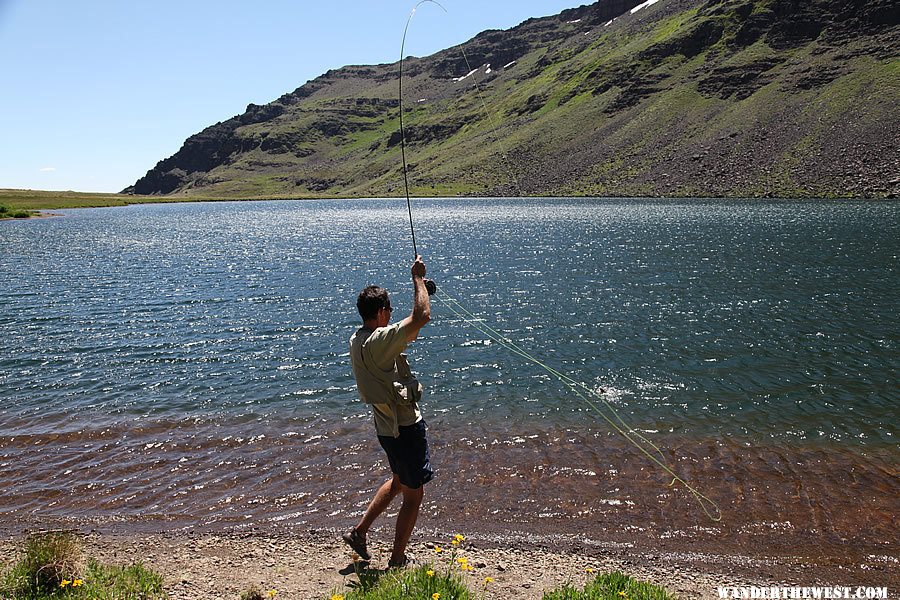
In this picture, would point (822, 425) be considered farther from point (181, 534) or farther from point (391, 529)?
point (181, 534)

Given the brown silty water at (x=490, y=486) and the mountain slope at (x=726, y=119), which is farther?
the mountain slope at (x=726, y=119)

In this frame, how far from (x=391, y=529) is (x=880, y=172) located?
103631mm

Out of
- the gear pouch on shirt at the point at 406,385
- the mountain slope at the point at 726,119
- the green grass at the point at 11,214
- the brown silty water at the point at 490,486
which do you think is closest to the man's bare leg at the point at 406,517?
the gear pouch on shirt at the point at 406,385

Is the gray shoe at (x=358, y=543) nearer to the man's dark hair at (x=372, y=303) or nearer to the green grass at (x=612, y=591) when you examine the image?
the green grass at (x=612, y=591)

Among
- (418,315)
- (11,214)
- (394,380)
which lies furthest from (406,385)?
(11,214)

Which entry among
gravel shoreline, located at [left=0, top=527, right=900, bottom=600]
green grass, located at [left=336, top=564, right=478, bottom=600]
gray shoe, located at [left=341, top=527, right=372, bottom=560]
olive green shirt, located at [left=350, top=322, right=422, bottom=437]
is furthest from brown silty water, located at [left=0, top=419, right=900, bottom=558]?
olive green shirt, located at [left=350, top=322, right=422, bottom=437]

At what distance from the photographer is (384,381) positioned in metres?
6.49

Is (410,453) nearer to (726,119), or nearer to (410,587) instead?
(410,587)

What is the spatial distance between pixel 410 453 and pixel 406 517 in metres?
0.94

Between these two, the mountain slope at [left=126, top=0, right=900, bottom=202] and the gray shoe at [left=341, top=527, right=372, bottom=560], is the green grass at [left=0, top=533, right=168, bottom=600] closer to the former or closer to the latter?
the gray shoe at [left=341, top=527, right=372, bottom=560]

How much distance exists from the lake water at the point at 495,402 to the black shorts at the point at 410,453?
2.89 meters

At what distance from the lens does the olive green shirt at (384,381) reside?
632cm

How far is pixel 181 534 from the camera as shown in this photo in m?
8.92

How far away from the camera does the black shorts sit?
21.9 ft
